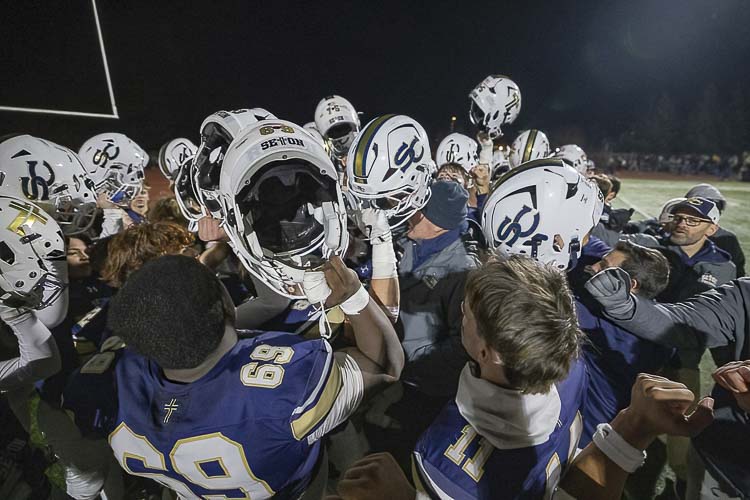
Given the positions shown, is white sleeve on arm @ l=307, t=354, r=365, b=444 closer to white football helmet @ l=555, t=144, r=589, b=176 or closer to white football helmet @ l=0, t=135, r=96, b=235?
white football helmet @ l=0, t=135, r=96, b=235

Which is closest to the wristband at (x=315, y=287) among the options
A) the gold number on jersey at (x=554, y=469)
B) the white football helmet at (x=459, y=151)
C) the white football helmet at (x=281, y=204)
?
the white football helmet at (x=281, y=204)

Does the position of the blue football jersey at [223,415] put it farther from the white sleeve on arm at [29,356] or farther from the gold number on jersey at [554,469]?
the white sleeve on arm at [29,356]

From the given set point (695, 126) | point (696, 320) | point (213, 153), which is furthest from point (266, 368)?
point (695, 126)

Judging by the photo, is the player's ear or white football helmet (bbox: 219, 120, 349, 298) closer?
white football helmet (bbox: 219, 120, 349, 298)

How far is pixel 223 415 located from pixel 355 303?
569 mm

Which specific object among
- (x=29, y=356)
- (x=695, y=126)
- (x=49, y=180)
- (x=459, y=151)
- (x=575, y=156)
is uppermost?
(x=49, y=180)

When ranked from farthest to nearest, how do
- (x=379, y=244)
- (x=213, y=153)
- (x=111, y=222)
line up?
(x=111, y=222), (x=379, y=244), (x=213, y=153)

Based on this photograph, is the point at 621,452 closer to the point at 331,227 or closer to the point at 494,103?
the point at 331,227

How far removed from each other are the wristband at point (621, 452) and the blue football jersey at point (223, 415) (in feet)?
2.91

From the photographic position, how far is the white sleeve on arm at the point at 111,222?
3.94 metres

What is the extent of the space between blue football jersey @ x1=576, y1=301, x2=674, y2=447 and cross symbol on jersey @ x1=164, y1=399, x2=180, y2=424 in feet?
6.15

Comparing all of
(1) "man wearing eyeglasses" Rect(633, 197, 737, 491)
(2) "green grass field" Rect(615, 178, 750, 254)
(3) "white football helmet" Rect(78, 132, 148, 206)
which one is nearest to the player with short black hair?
(1) "man wearing eyeglasses" Rect(633, 197, 737, 491)

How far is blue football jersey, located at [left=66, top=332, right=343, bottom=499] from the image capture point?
119 cm

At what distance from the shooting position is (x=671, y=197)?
48.3 ft
